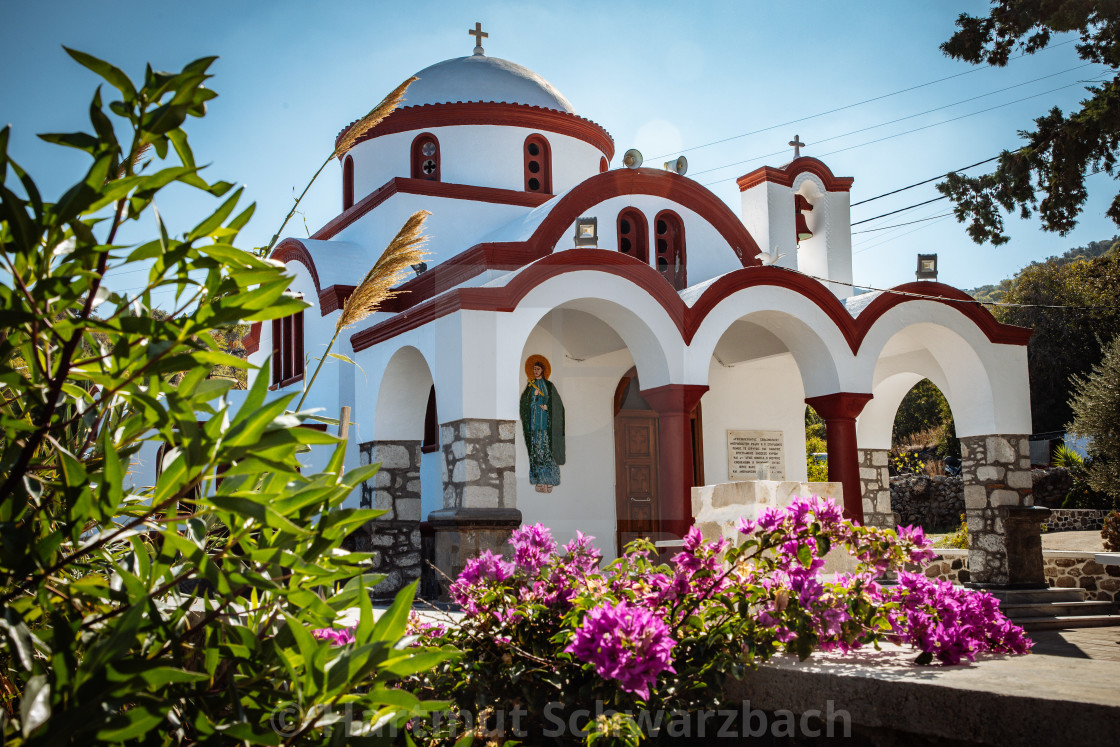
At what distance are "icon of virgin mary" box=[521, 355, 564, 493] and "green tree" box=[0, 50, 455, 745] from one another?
8968 millimetres

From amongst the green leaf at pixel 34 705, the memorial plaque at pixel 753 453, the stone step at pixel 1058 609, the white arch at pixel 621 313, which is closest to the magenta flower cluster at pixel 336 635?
the green leaf at pixel 34 705

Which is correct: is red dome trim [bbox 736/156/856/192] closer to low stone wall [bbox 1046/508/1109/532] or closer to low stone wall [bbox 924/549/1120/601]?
low stone wall [bbox 924/549/1120/601]

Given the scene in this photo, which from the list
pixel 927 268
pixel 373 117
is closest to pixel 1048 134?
pixel 927 268

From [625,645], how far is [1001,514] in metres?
9.73

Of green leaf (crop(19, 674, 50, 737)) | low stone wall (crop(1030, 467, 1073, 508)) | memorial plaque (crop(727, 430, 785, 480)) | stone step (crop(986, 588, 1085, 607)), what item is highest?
memorial plaque (crop(727, 430, 785, 480))

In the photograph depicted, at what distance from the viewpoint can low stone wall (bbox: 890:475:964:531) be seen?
24.2m

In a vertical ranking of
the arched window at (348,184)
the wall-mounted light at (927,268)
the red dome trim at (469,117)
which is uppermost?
the red dome trim at (469,117)

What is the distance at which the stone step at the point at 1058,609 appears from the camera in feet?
32.1

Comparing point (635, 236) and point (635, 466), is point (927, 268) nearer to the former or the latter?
point (635, 236)

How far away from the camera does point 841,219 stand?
42.9 ft

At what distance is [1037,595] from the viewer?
10273 mm

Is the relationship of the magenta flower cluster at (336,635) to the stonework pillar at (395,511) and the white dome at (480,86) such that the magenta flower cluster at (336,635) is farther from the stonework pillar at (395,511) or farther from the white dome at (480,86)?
the white dome at (480,86)

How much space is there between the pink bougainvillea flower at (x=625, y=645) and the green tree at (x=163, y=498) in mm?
731

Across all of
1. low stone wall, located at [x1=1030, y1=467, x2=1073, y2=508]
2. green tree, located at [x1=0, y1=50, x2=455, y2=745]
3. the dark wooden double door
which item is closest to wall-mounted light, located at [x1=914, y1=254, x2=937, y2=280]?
the dark wooden double door
